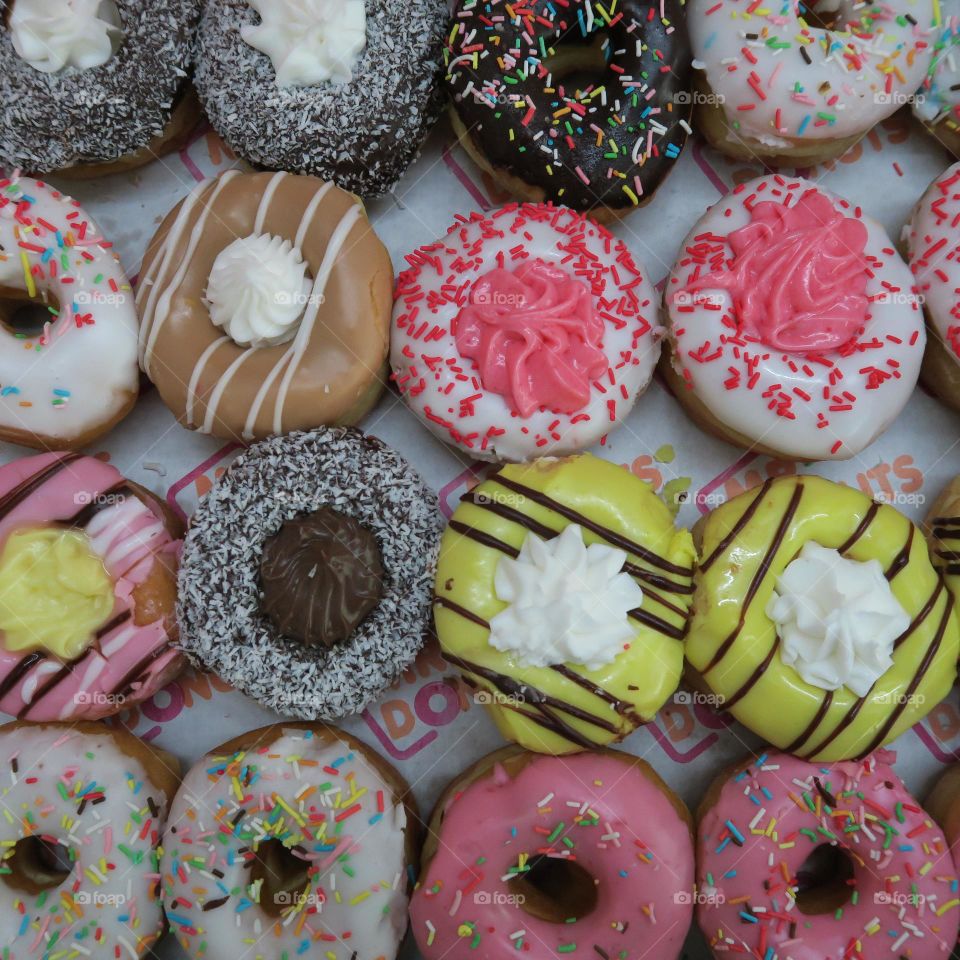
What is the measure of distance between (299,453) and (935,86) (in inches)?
84.1

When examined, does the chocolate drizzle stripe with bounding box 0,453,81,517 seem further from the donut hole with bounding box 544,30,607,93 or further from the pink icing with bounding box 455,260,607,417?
the donut hole with bounding box 544,30,607,93

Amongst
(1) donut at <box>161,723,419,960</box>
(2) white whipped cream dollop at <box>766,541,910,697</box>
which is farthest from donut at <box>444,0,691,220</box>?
(1) donut at <box>161,723,419,960</box>

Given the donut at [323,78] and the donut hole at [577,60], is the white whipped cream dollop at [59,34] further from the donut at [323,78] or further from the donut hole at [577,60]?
Answer: the donut hole at [577,60]

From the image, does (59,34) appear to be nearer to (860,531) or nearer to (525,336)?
(525,336)

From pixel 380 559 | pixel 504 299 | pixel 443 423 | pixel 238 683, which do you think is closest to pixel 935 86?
pixel 504 299

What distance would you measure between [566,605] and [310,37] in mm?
1638

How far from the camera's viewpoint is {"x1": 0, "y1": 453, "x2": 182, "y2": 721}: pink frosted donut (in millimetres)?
2100

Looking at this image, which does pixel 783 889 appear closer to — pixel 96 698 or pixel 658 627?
pixel 658 627

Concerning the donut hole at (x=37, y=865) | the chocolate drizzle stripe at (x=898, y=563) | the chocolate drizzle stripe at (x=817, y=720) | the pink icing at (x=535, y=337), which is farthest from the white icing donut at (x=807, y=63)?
the donut hole at (x=37, y=865)

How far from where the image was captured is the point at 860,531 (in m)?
2.05

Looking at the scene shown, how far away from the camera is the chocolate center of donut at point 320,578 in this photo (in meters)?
2.03

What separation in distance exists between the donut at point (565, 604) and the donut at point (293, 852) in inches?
17.1

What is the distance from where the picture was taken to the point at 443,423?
2.16 meters

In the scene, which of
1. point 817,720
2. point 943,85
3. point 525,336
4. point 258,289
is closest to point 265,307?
point 258,289
